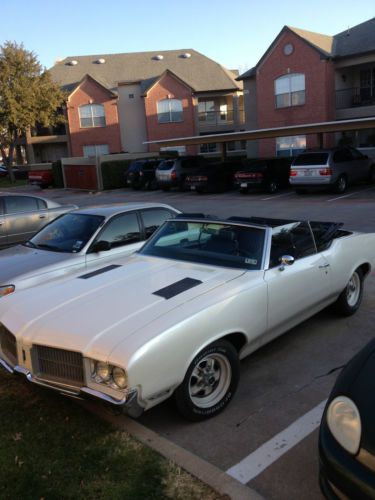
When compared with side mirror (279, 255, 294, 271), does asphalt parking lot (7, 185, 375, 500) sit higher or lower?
lower

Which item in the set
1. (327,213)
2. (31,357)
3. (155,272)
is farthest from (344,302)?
(327,213)

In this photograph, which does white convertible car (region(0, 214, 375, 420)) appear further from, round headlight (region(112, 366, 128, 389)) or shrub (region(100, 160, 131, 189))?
shrub (region(100, 160, 131, 189))

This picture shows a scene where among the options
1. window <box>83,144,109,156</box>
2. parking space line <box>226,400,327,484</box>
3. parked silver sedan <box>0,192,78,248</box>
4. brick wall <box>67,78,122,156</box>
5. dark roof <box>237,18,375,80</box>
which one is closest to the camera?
parking space line <box>226,400,327,484</box>

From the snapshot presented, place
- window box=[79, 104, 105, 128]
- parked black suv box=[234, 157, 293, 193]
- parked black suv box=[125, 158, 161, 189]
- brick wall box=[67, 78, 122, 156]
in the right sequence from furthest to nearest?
window box=[79, 104, 105, 128] < brick wall box=[67, 78, 122, 156] < parked black suv box=[125, 158, 161, 189] < parked black suv box=[234, 157, 293, 193]

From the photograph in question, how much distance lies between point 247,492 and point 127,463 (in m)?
0.84

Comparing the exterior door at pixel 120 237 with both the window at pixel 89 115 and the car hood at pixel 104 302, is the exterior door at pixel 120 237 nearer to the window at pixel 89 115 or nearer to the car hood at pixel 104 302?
the car hood at pixel 104 302

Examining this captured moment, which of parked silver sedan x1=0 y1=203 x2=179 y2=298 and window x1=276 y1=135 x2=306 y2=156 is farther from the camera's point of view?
window x1=276 y1=135 x2=306 y2=156

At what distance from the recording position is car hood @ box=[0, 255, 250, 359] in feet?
11.5

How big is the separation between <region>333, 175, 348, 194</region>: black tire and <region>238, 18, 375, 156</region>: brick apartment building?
27.4 feet

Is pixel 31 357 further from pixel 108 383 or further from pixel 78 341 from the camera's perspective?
pixel 108 383

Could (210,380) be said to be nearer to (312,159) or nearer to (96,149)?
(312,159)

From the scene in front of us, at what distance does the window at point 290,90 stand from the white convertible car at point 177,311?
2487cm

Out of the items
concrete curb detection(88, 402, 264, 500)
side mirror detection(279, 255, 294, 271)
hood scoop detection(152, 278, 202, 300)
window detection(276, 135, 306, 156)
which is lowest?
concrete curb detection(88, 402, 264, 500)

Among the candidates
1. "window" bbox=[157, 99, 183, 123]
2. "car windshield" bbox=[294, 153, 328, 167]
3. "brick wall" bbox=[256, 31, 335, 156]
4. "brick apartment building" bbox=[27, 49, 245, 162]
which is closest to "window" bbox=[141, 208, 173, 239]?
"car windshield" bbox=[294, 153, 328, 167]
